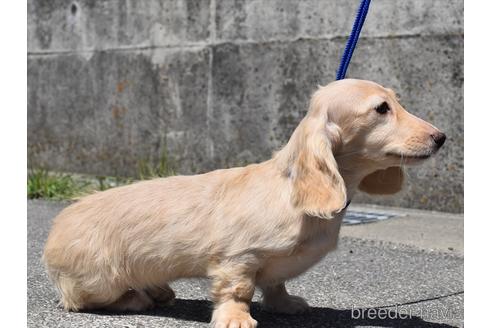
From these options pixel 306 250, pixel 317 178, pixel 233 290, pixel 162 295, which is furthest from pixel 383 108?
pixel 162 295

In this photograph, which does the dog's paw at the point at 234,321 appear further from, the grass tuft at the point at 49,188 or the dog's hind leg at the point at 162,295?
the grass tuft at the point at 49,188

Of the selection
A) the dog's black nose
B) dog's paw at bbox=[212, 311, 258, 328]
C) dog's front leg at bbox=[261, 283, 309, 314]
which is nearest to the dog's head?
the dog's black nose

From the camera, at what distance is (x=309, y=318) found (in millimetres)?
3334

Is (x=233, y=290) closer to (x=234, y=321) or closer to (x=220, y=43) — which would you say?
(x=234, y=321)

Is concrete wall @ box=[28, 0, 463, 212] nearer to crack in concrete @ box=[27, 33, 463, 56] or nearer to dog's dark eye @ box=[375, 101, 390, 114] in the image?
crack in concrete @ box=[27, 33, 463, 56]

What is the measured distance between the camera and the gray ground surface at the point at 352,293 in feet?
10.7

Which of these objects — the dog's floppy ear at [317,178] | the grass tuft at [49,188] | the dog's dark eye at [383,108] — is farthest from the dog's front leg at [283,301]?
the grass tuft at [49,188]

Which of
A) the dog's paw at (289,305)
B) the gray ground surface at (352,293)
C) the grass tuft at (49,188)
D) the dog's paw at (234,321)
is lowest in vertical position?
the grass tuft at (49,188)

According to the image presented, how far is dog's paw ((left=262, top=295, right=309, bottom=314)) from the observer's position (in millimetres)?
3368

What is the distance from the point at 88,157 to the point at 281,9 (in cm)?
291

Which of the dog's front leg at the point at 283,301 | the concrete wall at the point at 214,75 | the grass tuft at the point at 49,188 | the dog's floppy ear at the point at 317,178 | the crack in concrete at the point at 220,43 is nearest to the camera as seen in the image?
the dog's floppy ear at the point at 317,178

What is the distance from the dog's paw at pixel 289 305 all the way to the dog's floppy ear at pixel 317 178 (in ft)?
2.04

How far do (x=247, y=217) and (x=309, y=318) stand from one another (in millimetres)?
628

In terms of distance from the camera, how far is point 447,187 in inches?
234
